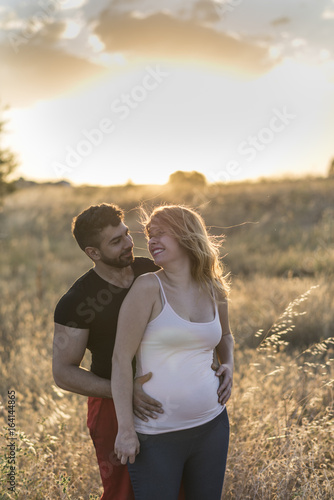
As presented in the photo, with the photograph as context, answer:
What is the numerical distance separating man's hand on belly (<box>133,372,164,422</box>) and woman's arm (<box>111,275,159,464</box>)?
0.05 m

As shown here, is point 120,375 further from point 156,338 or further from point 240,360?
point 240,360

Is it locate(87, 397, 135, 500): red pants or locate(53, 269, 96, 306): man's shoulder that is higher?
locate(53, 269, 96, 306): man's shoulder

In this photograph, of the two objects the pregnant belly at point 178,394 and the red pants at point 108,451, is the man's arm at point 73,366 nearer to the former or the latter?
the red pants at point 108,451

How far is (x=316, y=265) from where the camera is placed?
9492 mm

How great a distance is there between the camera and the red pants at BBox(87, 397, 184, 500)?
2295 millimetres

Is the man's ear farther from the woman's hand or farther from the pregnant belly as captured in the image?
the woman's hand

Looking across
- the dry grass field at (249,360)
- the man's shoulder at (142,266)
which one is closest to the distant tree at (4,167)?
the dry grass field at (249,360)

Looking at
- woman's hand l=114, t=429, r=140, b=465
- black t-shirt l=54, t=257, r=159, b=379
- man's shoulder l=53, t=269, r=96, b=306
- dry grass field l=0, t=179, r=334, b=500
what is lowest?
dry grass field l=0, t=179, r=334, b=500

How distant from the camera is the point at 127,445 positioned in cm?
204

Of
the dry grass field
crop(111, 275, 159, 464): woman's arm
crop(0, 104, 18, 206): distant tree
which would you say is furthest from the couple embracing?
crop(0, 104, 18, 206): distant tree

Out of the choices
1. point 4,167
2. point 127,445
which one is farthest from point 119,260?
point 4,167

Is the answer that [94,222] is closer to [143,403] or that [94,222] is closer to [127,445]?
[143,403]

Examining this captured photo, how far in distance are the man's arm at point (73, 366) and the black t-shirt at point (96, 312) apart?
5cm

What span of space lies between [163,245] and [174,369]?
0.57 metres
